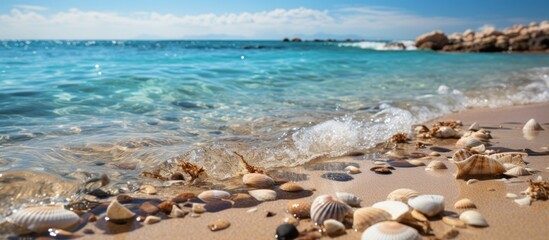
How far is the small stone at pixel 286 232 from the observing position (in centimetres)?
200

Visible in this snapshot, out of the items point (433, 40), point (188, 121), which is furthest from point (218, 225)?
point (433, 40)

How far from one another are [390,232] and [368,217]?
228mm

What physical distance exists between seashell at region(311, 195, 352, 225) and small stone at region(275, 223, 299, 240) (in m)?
0.16

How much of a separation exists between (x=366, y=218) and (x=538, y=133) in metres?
3.89

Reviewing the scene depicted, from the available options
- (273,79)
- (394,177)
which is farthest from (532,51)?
(394,177)

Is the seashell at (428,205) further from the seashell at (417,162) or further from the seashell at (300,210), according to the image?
the seashell at (417,162)

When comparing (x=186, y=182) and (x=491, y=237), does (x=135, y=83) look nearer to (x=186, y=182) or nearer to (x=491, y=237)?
(x=186, y=182)

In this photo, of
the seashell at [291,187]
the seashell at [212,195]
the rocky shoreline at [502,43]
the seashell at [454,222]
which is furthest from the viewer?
the rocky shoreline at [502,43]

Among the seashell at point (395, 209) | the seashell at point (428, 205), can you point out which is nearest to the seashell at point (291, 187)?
the seashell at point (395, 209)

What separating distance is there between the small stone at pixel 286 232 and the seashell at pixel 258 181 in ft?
2.73

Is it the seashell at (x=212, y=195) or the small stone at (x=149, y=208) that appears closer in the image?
the small stone at (x=149, y=208)

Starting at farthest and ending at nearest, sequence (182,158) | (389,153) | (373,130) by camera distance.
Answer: (373,130)
(389,153)
(182,158)

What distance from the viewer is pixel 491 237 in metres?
2.00

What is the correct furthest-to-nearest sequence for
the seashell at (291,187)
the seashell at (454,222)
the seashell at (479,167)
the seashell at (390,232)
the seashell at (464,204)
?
the seashell at (479,167) < the seashell at (291,187) < the seashell at (464,204) < the seashell at (454,222) < the seashell at (390,232)
